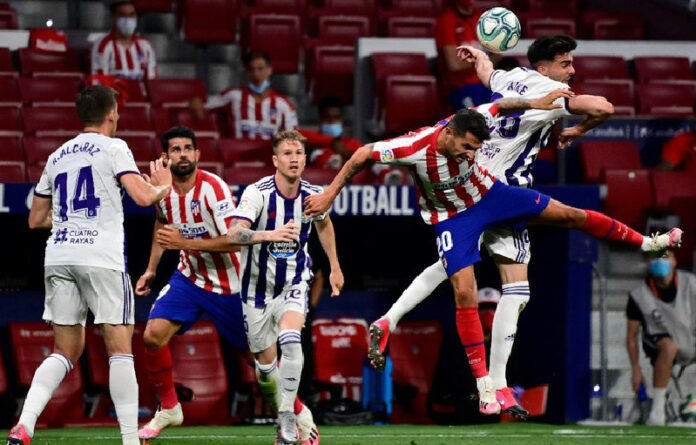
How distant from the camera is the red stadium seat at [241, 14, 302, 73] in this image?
45.1ft

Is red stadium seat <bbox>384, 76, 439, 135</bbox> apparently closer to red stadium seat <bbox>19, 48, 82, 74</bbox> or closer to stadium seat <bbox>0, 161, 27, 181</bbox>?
red stadium seat <bbox>19, 48, 82, 74</bbox>

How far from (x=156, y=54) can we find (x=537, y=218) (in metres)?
7.32

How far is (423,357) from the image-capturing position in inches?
474

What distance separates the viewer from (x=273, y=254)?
8570 millimetres

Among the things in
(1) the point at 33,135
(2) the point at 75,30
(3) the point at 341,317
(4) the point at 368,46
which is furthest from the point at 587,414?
(2) the point at 75,30

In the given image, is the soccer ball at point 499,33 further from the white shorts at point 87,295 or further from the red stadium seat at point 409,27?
the red stadium seat at point 409,27

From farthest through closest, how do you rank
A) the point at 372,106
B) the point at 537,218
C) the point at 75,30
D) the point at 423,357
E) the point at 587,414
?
the point at 75,30
the point at 372,106
the point at 423,357
the point at 587,414
the point at 537,218

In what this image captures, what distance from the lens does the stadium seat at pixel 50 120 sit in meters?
11.8

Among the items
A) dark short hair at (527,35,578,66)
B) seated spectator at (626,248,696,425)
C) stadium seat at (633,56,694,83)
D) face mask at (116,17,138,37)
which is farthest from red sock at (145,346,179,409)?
stadium seat at (633,56,694,83)

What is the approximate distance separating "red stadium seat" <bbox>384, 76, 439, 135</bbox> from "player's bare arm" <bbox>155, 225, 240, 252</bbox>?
379 centimetres

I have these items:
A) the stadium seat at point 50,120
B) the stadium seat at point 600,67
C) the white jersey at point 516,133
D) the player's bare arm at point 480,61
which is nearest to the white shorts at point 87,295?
the white jersey at point 516,133

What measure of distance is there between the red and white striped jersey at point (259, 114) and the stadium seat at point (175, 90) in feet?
1.51

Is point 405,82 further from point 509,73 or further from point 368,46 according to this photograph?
point 509,73

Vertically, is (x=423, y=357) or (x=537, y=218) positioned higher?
(x=537, y=218)
